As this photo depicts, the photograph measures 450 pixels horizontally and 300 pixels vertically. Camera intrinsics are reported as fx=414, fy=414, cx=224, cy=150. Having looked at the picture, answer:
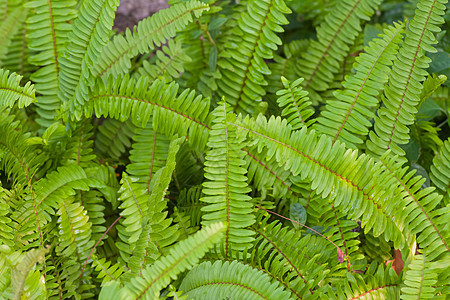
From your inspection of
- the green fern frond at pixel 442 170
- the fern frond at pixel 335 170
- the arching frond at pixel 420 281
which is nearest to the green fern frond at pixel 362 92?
the fern frond at pixel 335 170

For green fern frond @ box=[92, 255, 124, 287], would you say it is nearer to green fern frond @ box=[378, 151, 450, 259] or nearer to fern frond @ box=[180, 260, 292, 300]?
fern frond @ box=[180, 260, 292, 300]

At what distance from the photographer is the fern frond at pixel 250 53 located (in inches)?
80.0

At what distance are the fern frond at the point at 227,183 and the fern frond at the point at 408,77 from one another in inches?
27.5

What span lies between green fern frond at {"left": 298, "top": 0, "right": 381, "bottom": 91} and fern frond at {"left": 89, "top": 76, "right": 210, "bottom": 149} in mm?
761

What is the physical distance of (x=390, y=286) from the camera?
5.30 feet

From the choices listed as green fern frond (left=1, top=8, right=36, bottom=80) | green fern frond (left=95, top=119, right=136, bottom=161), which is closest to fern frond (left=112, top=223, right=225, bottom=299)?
green fern frond (left=95, top=119, right=136, bottom=161)

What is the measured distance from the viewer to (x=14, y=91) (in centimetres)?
180

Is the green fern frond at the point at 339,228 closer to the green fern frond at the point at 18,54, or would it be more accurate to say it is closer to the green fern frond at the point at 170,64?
the green fern frond at the point at 170,64

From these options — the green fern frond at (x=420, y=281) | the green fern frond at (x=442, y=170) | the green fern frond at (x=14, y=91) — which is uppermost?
the green fern frond at (x=14, y=91)

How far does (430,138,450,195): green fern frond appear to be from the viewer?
1876 mm

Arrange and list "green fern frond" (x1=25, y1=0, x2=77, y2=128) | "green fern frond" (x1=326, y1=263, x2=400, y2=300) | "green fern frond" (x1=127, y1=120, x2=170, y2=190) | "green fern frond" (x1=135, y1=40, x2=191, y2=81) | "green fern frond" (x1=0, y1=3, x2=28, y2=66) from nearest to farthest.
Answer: "green fern frond" (x1=326, y1=263, x2=400, y2=300), "green fern frond" (x1=127, y1=120, x2=170, y2=190), "green fern frond" (x1=25, y1=0, x2=77, y2=128), "green fern frond" (x1=135, y1=40, x2=191, y2=81), "green fern frond" (x1=0, y1=3, x2=28, y2=66)

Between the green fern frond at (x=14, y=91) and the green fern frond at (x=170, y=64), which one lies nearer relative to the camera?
the green fern frond at (x=14, y=91)

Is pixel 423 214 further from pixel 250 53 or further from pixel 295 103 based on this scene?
pixel 250 53

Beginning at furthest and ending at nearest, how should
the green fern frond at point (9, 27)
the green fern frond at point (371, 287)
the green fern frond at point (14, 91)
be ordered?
the green fern frond at point (9, 27) < the green fern frond at point (14, 91) < the green fern frond at point (371, 287)
